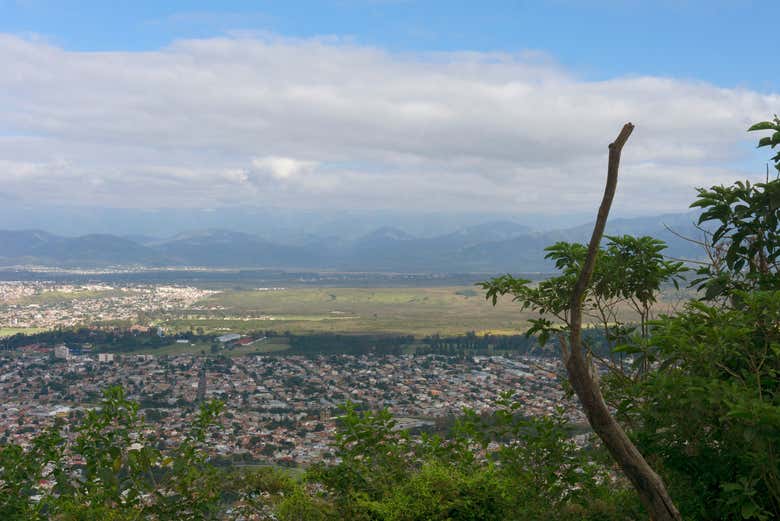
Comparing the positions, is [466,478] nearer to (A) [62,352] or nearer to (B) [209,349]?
(B) [209,349]

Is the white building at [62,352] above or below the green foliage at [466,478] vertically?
below

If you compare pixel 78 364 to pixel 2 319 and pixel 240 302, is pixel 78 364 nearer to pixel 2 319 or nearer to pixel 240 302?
pixel 2 319

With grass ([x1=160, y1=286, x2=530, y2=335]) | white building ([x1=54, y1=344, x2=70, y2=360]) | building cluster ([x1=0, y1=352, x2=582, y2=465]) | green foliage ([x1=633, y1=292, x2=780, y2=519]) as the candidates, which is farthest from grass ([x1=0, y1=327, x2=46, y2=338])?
green foliage ([x1=633, y1=292, x2=780, y2=519])

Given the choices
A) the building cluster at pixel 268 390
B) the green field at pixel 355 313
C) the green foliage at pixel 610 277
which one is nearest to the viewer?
the green foliage at pixel 610 277

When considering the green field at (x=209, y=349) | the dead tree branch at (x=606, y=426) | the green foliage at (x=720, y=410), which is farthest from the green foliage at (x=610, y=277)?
the green field at (x=209, y=349)

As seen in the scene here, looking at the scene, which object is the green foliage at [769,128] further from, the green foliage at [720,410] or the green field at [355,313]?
the green field at [355,313]

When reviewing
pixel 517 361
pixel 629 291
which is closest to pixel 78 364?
pixel 517 361

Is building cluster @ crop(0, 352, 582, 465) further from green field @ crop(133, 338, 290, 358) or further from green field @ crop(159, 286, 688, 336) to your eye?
green field @ crop(159, 286, 688, 336)
